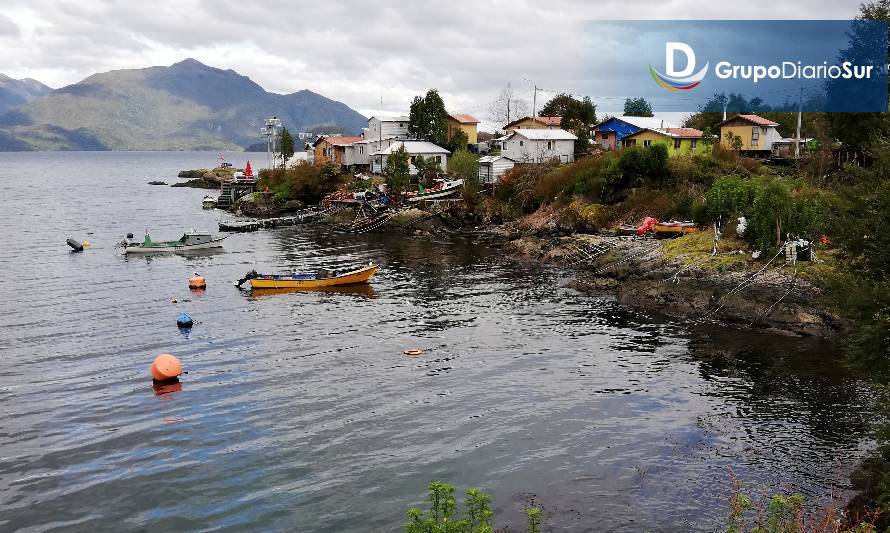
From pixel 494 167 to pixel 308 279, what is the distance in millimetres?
49990

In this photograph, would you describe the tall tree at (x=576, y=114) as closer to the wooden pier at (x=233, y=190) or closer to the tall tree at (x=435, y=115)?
the tall tree at (x=435, y=115)

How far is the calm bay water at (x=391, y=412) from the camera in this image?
2281 centimetres

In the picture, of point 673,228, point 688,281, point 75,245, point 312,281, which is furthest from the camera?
point 75,245

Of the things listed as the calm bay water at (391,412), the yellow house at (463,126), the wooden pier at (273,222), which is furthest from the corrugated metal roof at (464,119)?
the calm bay water at (391,412)

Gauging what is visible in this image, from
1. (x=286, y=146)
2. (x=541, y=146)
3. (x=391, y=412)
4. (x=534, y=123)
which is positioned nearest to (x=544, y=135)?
(x=541, y=146)

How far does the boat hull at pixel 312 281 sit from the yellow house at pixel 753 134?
55.9 metres

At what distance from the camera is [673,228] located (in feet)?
209

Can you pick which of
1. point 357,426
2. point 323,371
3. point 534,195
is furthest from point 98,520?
point 534,195

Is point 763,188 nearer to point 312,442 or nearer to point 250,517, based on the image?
point 312,442

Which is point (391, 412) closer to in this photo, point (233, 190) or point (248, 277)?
point (248, 277)

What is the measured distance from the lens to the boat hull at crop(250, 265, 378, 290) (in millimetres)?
54781

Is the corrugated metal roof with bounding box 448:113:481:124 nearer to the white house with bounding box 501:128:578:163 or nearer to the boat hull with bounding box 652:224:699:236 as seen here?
the white house with bounding box 501:128:578:163

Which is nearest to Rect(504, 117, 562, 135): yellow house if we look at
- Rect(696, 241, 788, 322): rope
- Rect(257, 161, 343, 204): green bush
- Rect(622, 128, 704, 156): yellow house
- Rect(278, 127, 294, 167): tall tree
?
Rect(622, 128, 704, 156): yellow house

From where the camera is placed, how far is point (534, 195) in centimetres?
8631
